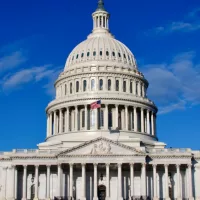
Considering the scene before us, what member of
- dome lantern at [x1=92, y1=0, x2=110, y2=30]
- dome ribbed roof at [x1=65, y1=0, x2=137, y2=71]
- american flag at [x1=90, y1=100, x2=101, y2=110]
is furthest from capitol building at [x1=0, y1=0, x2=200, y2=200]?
dome lantern at [x1=92, y1=0, x2=110, y2=30]

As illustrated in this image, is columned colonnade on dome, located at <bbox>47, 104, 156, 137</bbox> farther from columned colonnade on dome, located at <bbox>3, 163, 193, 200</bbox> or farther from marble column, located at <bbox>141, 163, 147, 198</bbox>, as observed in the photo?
marble column, located at <bbox>141, 163, 147, 198</bbox>

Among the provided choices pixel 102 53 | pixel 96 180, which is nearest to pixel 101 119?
pixel 102 53

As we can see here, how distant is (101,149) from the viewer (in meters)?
102

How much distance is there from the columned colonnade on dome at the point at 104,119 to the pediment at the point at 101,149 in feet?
44.2

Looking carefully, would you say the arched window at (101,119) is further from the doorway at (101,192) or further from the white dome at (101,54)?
the doorway at (101,192)

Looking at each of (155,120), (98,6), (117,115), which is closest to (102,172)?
(117,115)

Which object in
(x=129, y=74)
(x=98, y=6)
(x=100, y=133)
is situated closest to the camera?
(x=100, y=133)

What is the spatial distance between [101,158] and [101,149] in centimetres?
178

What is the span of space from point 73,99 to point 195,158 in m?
31.6

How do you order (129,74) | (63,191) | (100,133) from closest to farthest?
(63,191)
(100,133)
(129,74)

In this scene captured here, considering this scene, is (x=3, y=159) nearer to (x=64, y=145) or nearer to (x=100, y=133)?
(x=64, y=145)

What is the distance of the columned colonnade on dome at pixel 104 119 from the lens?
385ft

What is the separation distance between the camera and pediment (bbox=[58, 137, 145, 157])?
335 ft

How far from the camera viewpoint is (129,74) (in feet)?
406
